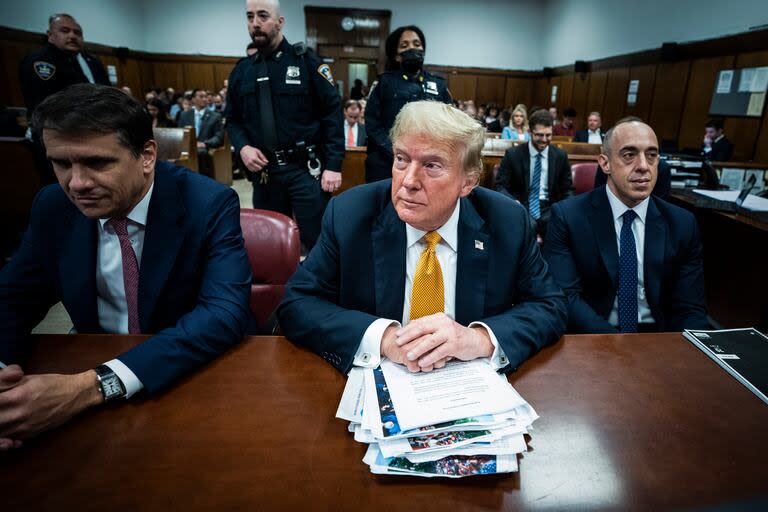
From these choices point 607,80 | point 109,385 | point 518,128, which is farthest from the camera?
point 607,80

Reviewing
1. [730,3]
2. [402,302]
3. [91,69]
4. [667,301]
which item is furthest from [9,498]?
[730,3]

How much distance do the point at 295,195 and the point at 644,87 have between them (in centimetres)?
929

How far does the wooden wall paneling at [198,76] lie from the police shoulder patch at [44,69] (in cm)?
1081

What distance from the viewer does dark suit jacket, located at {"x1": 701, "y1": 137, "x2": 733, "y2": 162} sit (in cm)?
680

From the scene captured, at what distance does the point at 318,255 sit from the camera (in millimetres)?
1355

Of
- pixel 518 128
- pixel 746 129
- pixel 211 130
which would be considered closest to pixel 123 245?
pixel 211 130

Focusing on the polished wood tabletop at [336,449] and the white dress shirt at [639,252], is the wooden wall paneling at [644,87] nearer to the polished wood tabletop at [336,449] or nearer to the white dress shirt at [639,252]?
the white dress shirt at [639,252]

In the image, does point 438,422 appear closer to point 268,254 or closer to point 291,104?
point 268,254

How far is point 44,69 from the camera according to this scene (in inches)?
142

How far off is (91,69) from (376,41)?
35.7ft

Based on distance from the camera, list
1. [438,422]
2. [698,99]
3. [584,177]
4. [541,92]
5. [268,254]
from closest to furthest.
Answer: [438,422]
[268,254]
[584,177]
[698,99]
[541,92]

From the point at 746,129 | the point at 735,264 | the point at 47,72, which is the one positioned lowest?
the point at 735,264

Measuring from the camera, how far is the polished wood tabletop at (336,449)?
73 centimetres

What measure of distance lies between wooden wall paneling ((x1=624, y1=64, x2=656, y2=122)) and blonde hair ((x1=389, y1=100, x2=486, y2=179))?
32.1ft
